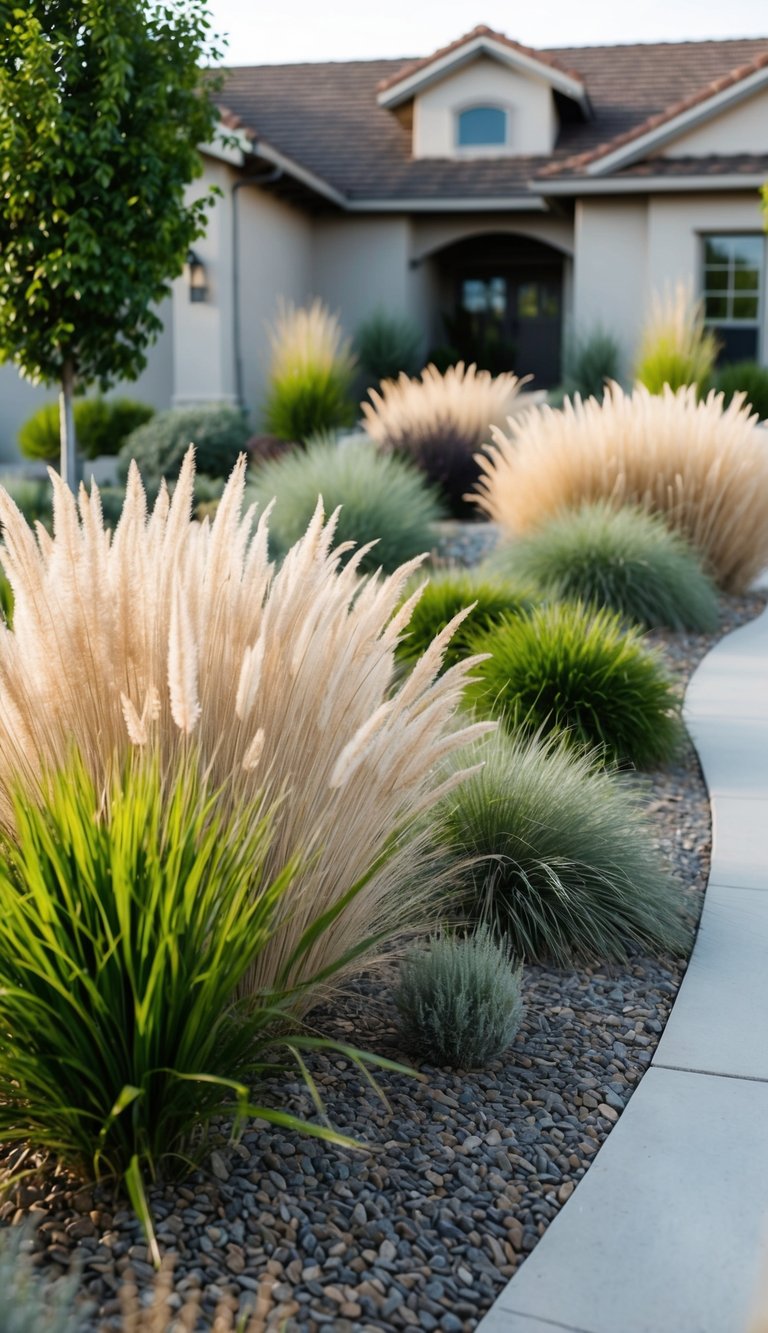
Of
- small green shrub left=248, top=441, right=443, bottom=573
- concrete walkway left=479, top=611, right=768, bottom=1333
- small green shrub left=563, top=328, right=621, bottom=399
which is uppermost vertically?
small green shrub left=563, top=328, right=621, bottom=399

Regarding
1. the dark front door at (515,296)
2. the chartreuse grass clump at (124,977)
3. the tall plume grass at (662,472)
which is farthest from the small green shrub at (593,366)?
the chartreuse grass clump at (124,977)

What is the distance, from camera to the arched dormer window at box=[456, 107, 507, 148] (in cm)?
2239

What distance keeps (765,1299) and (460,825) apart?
6.98ft

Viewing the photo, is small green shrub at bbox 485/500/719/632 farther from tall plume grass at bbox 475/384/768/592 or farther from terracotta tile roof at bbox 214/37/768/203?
terracotta tile roof at bbox 214/37/768/203

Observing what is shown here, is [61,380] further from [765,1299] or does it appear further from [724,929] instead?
[765,1299]

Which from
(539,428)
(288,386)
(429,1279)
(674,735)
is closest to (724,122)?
(288,386)

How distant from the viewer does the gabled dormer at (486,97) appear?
21.7 metres

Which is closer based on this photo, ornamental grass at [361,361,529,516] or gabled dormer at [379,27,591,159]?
ornamental grass at [361,361,529,516]

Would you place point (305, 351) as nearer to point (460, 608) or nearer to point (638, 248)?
point (638, 248)

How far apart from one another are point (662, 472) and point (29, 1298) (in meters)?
7.94

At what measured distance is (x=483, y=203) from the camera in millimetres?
21609

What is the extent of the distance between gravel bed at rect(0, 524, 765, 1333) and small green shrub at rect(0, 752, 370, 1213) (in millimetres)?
124

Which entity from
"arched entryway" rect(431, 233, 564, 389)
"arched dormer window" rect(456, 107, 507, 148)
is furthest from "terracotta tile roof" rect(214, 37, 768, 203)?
"arched entryway" rect(431, 233, 564, 389)

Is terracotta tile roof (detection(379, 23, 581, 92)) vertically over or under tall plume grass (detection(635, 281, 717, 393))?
over
